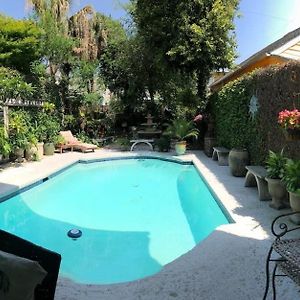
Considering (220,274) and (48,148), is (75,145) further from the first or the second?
(220,274)

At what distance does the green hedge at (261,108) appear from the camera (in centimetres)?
630

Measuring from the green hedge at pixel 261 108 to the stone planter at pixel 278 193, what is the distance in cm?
64

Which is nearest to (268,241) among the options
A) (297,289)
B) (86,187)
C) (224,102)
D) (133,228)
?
(297,289)

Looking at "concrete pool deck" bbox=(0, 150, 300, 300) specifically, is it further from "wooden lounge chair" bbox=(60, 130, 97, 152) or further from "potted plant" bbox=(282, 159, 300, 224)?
"wooden lounge chair" bbox=(60, 130, 97, 152)

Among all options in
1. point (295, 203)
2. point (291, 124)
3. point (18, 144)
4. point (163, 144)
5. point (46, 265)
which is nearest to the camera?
point (46, 265)

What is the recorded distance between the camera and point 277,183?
5.86 m

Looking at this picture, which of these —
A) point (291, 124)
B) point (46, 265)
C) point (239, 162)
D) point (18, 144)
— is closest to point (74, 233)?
point (291, 124)

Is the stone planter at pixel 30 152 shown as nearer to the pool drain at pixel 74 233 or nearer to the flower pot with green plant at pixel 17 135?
the flower pot with green plant at pixel 17 135

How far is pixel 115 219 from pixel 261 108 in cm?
421

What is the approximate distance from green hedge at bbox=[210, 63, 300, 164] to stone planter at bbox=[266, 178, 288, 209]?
2.09ft

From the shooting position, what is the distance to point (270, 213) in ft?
18.9

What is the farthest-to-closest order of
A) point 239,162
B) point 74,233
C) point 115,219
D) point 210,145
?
point 210,145
point 239,162
point 115,219
point 74,233

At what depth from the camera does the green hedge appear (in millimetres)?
6301

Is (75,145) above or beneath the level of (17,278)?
beneath
